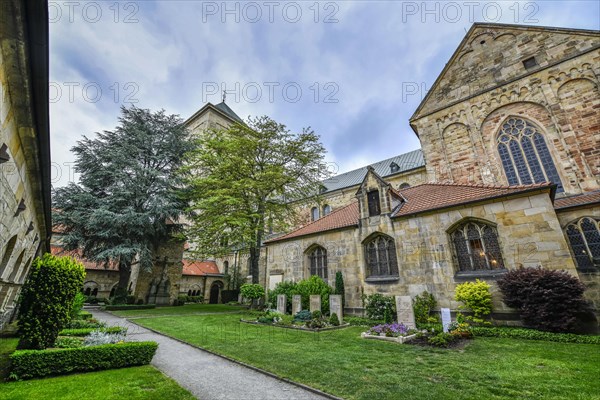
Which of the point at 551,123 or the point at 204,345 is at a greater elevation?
the point at 551,123

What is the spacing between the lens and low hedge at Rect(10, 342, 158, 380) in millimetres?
4809

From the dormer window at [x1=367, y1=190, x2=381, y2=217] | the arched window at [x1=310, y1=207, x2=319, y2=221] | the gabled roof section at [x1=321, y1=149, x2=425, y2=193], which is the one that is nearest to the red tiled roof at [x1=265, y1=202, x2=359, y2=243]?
the dormer window at [x1=367, y1=190, x2=381, y2=217]

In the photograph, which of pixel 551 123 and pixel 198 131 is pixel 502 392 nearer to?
pixel 551 123

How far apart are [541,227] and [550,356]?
4925 millimetres

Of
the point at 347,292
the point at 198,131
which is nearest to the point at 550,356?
the point at 347,292

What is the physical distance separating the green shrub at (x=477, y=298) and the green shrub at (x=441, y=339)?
7.22 ft

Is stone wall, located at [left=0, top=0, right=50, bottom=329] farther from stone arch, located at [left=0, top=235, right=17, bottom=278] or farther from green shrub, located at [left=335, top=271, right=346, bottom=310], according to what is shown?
green shrub, located at [left=335, top=271, right=346, bottom=310]

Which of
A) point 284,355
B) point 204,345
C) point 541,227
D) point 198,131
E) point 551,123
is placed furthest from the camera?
point 198,131

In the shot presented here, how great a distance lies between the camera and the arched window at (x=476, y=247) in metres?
10.1

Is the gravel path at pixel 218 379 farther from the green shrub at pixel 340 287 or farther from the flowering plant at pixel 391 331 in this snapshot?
the green shrub at pixel 340 287

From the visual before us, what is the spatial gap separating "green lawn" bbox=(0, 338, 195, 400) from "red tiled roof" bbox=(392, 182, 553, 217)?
11.2 m

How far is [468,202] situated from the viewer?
10.7m

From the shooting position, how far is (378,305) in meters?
11.6

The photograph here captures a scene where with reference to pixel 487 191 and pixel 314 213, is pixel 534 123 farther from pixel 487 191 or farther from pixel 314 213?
pixel 314 213
